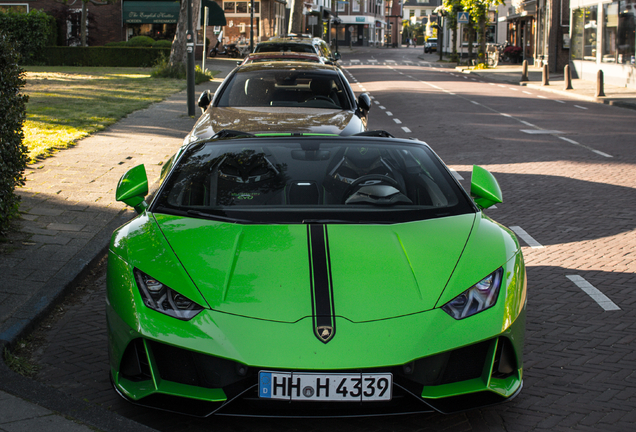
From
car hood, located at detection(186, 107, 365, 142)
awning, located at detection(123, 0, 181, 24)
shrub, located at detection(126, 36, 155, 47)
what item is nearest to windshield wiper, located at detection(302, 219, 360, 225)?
car hood, located at detection(186, 107, 365, 142)

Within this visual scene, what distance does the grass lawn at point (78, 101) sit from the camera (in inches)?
473

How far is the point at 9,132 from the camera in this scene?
19.6ft

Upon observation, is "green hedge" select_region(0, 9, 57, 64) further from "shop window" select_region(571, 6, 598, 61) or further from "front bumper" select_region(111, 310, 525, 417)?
"front bumper" select_region(111, 310, 525, 417)

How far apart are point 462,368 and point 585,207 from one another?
5.61 meters

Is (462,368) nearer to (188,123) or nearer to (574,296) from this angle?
(574,296)

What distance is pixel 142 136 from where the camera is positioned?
12.7 m

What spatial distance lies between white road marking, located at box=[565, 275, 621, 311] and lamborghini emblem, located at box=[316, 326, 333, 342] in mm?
2720

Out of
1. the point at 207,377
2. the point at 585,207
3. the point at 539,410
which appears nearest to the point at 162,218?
the point at 207,377

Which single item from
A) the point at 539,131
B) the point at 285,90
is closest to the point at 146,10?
the point at 539,131

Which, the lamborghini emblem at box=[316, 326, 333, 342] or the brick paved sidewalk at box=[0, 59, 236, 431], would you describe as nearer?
the lamborghini emblem at box=[316, 326, 333, 342]

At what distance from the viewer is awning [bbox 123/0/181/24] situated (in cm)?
4741

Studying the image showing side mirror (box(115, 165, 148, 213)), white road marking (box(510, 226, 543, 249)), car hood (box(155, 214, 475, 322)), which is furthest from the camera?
white road marking (box(510, 226, 543, 249))

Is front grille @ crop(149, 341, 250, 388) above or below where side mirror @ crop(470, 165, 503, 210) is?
below

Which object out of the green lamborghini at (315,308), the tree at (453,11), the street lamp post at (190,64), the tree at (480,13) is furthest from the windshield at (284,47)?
the tree at (453,11)
